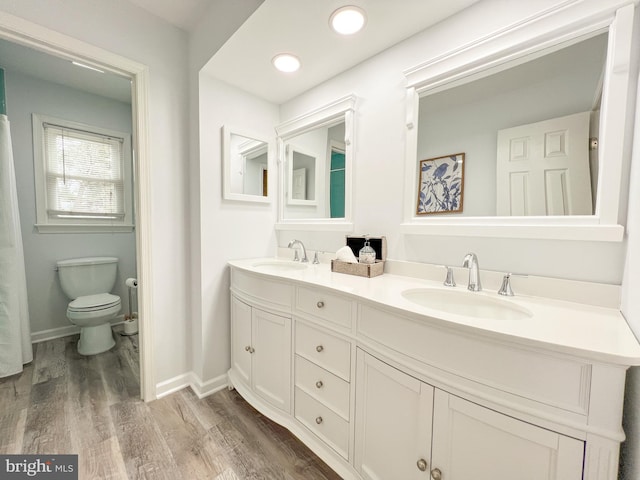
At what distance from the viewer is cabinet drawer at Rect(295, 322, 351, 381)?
1106mm

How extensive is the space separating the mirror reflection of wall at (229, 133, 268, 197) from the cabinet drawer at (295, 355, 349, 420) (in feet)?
4.13

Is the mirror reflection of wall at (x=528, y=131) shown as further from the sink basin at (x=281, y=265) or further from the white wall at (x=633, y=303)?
the sink basin at (x=281, y=265)

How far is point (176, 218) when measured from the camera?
5.80 feet

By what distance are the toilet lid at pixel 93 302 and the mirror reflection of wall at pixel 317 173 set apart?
1.76 m

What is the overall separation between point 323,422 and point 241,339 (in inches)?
29.1

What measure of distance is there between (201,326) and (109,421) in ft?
2.20

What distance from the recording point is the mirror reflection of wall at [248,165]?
184cm

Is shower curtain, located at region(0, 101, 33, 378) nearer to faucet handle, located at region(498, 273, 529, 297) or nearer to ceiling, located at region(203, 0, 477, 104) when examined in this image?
ceiling, located at region(203, 0, 477, 104)

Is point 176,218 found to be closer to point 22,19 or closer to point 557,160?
point 22,19

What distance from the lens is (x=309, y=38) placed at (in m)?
1.38

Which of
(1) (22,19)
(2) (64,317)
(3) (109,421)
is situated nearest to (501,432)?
(3) (109,421)

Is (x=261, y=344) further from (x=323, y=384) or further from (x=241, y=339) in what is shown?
(x=323, y=384)

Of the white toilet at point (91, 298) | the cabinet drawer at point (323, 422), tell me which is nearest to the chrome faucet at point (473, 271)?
the cabinet drawer at point (323, 422)

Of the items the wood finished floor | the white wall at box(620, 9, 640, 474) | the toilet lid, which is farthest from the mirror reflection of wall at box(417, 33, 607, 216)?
the toilet lid
